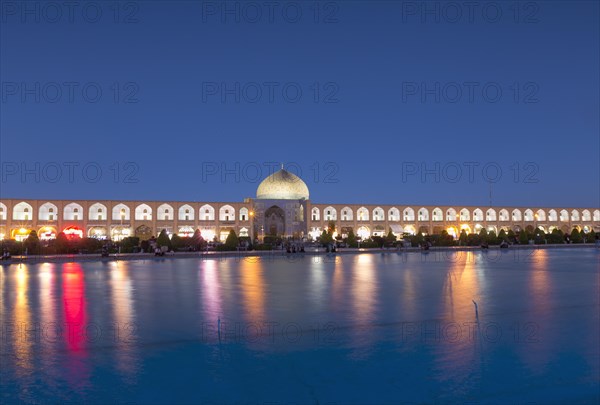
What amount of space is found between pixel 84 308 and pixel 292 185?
138 feet

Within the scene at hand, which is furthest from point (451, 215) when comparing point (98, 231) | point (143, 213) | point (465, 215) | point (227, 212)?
point (98, 231)

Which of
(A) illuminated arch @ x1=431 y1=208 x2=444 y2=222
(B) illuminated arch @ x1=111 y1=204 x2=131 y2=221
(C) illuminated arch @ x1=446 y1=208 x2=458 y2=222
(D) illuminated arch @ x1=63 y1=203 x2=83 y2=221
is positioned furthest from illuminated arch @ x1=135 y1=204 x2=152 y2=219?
(C) illuminated arch @ x1=446 y1=208 x2=458 y2=222

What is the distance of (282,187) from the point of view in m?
49.5

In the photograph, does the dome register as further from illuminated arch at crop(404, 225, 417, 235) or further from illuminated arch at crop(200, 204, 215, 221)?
illuminated arch at crop(404, 225, 417, 235)

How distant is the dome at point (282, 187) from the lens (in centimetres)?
4938

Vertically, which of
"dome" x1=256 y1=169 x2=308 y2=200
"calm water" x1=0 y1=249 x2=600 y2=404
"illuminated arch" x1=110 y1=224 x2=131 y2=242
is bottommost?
"calm water" x1=0 y1=249 x2=600 y2=404

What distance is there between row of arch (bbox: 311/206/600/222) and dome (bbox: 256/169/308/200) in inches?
168

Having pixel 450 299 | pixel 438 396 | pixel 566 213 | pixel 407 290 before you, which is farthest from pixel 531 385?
pixel 566 213

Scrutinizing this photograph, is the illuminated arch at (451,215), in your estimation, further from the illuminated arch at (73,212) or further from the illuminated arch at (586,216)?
the illuminated arch at (73,212)

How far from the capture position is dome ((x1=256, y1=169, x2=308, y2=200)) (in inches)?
1944

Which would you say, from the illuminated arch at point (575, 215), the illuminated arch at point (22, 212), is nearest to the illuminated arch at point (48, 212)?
the illuminated arch at point (22, 212)

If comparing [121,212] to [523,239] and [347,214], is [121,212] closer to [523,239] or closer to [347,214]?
[347,214]

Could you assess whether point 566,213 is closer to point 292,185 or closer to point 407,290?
point 292,185

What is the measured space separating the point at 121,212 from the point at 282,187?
14728mm
